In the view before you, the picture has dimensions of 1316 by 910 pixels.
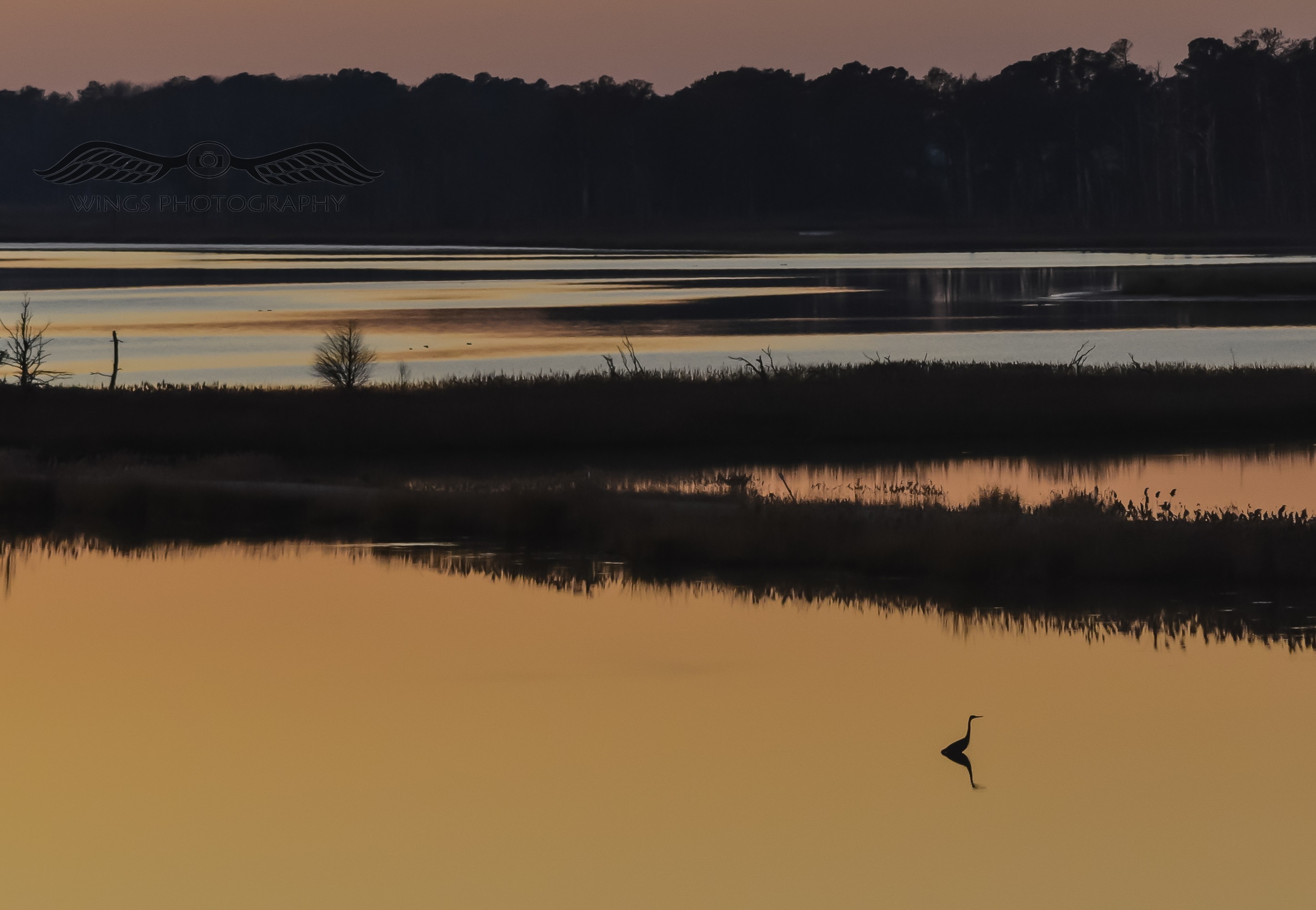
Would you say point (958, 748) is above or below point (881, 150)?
below

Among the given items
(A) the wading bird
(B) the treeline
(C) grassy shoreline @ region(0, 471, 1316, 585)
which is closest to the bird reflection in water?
(A) the wading bird

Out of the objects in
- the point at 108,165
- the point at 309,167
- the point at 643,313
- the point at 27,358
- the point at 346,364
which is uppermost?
the point at 108,165

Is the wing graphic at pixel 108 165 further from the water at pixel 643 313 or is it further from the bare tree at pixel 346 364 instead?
the bare tree at pixel 346 364

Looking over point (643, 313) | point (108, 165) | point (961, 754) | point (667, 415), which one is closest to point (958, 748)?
point (961, 754)

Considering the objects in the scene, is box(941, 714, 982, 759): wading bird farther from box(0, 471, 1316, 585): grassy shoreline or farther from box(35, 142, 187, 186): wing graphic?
box(35, 142, 187, 186): wing graphic

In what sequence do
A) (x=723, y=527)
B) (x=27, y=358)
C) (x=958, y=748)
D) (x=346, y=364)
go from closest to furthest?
(x=958, y=748)
(x=723, y=527)
(x=27, y=358)
(x=346, y=364)

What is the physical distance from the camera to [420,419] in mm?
35688

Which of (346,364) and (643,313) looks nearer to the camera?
(346,364)

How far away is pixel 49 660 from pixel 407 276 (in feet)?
309

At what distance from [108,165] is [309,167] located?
22.2 meters

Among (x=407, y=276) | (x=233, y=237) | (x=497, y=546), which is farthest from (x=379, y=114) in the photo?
(x=497, y=546)

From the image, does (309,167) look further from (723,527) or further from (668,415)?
(723,527)

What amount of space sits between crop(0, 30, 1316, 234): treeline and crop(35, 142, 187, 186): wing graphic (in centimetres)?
562

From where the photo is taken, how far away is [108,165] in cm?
18812
